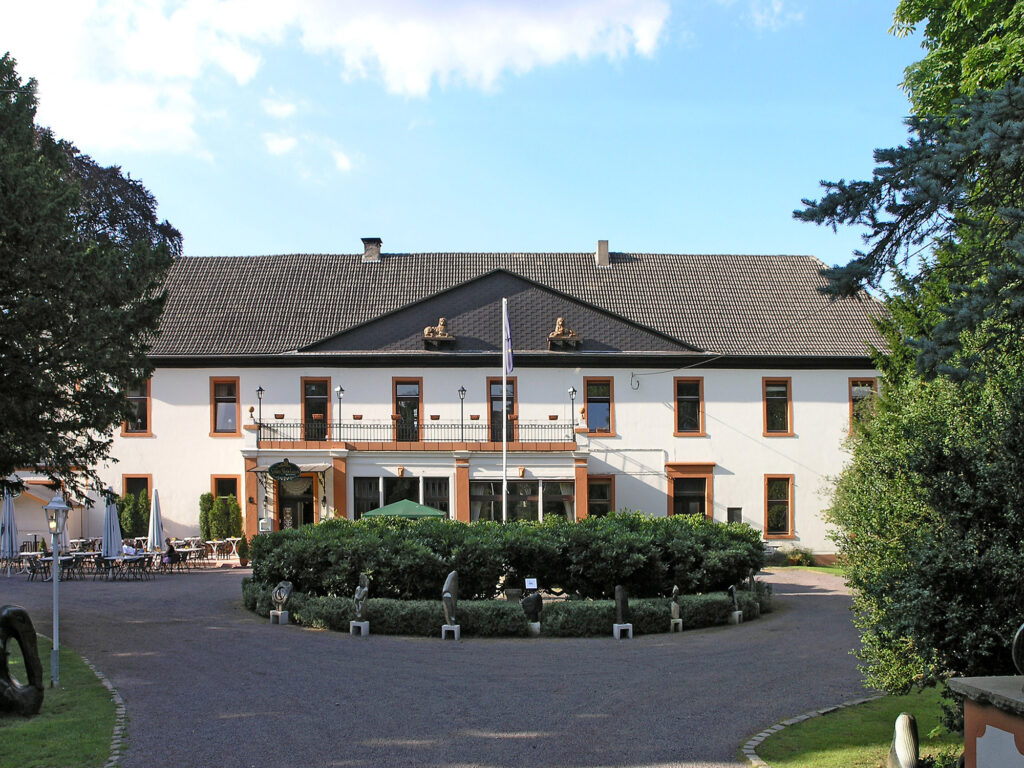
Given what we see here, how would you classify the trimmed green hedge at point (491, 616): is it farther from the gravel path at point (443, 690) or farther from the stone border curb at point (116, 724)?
the stone border curb at point (116, 724)

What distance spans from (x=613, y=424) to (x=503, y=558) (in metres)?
13.6

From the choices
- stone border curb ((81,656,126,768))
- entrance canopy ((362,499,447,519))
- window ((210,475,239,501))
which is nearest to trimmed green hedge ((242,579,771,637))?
stone border curb ((81,656,126,768))

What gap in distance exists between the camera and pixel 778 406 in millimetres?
30703

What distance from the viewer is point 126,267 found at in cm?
1520

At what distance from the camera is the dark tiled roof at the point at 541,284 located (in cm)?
3102

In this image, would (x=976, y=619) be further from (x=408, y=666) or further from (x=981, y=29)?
(x=981, y=29)

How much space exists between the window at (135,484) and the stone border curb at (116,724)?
717 inches

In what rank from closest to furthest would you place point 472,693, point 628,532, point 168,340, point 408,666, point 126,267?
point 472,693
point 408,666
point 126,267
point 628,532
point 168,340

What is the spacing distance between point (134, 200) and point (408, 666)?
30534mm

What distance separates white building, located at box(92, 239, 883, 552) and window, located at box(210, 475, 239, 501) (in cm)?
4

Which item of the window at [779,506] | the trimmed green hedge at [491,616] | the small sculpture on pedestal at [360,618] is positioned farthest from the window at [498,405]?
the small sculpture on pedestal at [360,618]

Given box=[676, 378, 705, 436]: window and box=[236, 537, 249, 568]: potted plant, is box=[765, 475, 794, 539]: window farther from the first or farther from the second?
box=[236, 537, 249, 568]: potted plant

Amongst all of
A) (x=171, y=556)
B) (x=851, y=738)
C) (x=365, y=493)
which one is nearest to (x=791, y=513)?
(x=365, y=493)

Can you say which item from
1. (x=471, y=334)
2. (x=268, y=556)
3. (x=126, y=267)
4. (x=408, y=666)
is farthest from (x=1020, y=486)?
(x=471, y=334)
